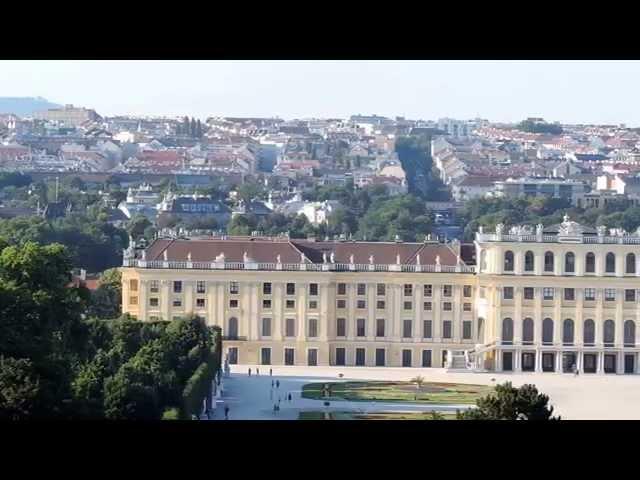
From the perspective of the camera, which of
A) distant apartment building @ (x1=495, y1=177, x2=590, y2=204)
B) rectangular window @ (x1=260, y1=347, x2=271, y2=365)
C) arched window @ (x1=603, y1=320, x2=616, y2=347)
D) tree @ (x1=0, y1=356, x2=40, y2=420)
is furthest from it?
distant apartment building @ (x1=495, y1=177, x2=590, y2=204)

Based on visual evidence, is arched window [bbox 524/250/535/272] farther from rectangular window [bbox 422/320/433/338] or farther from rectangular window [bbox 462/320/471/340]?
rectangular window [bbox 422/320/433/338]

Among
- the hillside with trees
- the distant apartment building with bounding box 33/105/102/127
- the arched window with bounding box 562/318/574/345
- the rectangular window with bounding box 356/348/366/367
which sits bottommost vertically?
the rectangular window with bounding box 356/348/366/367

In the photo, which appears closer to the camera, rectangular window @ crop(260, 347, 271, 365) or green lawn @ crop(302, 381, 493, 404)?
green lawn @ crop(302, 381, 493, 404)

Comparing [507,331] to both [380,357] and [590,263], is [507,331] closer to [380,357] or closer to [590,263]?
[590,263]

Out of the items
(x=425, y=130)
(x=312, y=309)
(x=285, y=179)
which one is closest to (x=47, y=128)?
(x=425, y=130)

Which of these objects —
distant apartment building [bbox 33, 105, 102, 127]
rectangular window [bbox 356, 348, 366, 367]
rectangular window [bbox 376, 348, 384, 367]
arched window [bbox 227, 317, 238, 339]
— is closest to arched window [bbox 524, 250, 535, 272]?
rectangular window [bbox 376, 348, 384, 367]

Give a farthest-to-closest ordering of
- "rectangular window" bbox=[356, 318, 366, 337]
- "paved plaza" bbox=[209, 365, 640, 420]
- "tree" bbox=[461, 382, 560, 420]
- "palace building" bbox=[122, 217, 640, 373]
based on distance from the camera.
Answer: "rectangular window" bbox=[356, 318, 366, 337]
"palace building" bbox=[122, 217, 640, 373]
"paved plaza" bbox=[209, 365, 640, 420]
"tree" bbox=[461, 382, 560, 420]

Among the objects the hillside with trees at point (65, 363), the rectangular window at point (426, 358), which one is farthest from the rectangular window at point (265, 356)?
the hillside with trees at point (65, 363)

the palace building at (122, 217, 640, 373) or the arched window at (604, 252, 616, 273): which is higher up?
the arched window at (604, 252, 616, 273)
